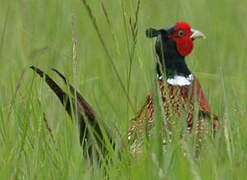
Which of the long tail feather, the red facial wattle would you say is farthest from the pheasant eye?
the long tail feather

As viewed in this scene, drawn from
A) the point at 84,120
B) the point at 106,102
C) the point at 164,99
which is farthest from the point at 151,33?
the point at 84,120

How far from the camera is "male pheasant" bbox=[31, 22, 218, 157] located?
391 centimetres

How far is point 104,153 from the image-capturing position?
398 centimetres

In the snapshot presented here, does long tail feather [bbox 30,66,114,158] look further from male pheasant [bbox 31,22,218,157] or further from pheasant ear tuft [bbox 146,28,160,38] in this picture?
pheasant ear tuft [bbox 146,28,160,38]

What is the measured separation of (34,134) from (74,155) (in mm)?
401

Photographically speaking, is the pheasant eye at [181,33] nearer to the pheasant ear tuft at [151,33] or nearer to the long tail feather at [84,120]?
the pheasant ear tuft at [151,33]

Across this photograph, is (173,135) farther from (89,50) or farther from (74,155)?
(89,50)

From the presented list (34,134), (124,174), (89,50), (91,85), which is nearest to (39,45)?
(89,50)

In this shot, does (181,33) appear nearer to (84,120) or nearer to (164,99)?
(164,99)

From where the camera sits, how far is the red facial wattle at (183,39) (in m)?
5.78

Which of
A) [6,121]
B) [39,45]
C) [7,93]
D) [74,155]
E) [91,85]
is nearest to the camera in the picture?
[74,155]

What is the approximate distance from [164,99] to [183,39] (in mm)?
838

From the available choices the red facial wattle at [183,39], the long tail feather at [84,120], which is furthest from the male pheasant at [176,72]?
the long tail feather at [84,120]

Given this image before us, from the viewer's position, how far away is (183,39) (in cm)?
579
